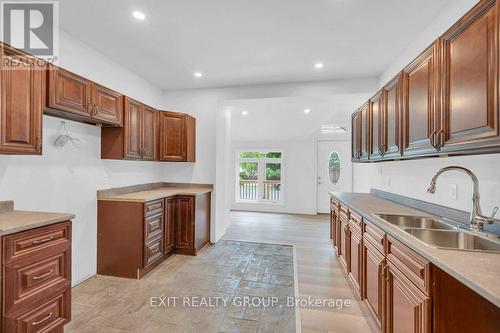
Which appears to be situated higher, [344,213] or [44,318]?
[344,213]

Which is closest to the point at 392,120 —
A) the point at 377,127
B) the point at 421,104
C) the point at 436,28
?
the point at 377,127

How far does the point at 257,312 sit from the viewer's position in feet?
7.33

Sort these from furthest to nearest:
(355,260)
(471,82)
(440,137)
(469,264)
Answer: (355,260), (440,137), (471,82), (469,264)

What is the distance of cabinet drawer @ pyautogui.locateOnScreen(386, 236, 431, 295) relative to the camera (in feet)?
4.03

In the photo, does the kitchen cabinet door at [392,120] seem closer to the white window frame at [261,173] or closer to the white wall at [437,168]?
the white wall at [437,168]

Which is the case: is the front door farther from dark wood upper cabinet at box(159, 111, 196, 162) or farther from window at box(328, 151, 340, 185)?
dark wood upper cabinet at box(159, 111, 196, 162)

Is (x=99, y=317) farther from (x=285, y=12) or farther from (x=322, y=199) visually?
(x=322, y=199)

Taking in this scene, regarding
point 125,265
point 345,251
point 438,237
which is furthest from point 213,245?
point 438,237

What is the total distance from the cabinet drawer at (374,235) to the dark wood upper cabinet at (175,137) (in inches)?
113

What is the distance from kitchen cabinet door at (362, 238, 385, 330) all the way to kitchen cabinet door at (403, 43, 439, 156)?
2.84ft

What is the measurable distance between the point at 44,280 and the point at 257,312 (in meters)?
1.72

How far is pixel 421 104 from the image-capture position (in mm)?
1799

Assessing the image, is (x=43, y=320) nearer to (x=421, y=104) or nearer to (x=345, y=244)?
(x=345, y=244)

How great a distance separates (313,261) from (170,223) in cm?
213
